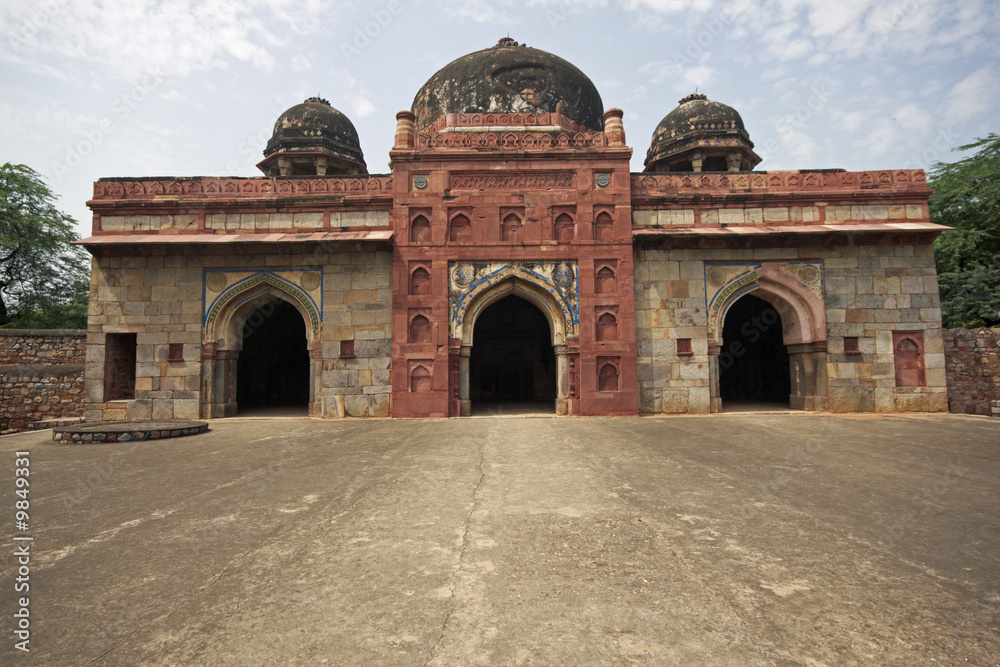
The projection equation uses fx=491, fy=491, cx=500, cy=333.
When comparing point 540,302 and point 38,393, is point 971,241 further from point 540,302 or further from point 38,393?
point 38,393

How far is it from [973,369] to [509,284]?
1012 cm

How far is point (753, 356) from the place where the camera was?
1449cm

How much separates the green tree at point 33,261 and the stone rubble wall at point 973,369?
92.6 feet

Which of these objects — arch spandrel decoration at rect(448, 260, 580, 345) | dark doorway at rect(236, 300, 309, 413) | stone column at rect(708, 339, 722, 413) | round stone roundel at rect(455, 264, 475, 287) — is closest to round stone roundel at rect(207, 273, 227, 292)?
dark doorway at rect(236, 300, 309, 413)

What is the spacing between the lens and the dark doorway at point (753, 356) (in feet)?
44.9

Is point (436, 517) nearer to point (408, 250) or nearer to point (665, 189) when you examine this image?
point (408, 250)

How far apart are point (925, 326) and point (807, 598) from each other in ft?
37.1

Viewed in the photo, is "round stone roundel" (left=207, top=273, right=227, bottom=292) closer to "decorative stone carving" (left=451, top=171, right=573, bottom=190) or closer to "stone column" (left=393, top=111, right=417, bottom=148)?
"stone column" (left=393, top=111, right=417, bottom=148)

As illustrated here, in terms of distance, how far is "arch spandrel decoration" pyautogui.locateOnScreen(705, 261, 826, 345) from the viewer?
1067 cm

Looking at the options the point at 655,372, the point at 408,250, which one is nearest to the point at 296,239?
the point at 408,250

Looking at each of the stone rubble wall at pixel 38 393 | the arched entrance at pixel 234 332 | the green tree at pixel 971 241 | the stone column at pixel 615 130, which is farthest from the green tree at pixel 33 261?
the green tree at pixel 971 241

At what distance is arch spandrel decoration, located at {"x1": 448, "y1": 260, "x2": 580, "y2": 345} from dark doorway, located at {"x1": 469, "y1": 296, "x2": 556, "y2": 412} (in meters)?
4.60

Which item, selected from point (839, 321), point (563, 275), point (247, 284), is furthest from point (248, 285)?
point (839, 321)

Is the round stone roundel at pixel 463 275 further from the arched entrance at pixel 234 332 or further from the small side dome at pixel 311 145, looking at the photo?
the small side dome at pixel 311 145
